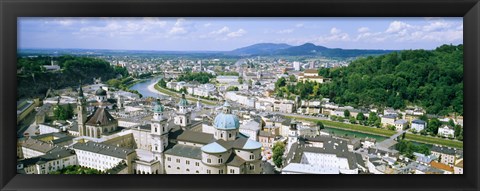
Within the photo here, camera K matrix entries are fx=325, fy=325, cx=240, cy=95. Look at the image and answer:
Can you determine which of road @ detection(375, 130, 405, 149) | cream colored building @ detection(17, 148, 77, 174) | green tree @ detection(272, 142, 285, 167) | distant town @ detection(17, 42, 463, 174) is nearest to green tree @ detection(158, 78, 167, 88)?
distant town @ detection(17, 42, 463, 174)

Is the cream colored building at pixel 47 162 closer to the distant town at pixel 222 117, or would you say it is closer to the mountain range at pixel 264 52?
the distant town at pixel 222 117

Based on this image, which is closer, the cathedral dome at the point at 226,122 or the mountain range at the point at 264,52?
the mountain range at the point at 264,52

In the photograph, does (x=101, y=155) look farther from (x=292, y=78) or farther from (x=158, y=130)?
(x=292, y=78)

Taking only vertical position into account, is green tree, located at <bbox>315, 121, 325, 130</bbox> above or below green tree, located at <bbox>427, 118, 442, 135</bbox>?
below

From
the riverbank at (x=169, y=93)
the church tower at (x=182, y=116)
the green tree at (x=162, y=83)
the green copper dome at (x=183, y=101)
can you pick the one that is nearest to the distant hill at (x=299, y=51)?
the green tree at (x=162, y=83)

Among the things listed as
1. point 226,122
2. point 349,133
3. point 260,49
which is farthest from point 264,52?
point 349,133

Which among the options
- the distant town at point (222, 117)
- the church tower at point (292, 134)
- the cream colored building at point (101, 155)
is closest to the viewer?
the distant town at point (222, 117)

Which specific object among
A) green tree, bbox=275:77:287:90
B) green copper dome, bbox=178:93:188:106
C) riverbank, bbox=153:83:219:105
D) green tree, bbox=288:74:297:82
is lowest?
green copper dome, bbox=178:93:188:106

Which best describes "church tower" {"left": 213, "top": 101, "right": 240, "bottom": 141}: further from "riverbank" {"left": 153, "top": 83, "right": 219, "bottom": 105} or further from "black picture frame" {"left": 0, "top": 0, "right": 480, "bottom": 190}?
"black picture frame" {"left": 0, "top": 0, "right": 480, "bottom": 190}
